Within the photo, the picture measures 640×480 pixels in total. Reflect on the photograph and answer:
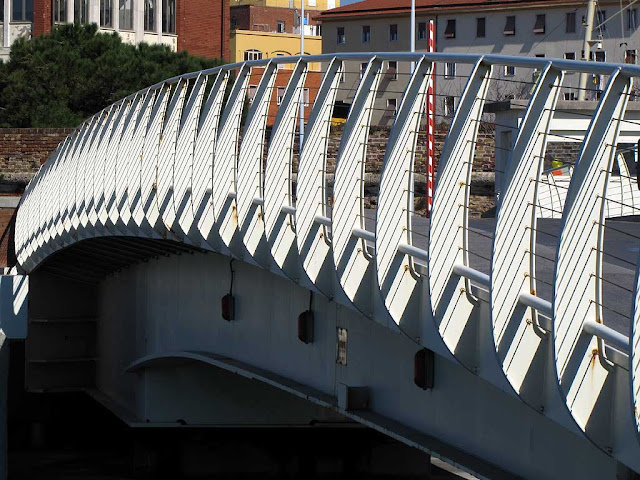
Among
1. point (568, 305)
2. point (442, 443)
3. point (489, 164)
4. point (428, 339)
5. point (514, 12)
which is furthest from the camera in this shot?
point (514, 12)

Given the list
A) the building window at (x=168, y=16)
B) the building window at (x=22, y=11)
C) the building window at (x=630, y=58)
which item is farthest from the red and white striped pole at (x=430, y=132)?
the building window at (x=168, y=16)

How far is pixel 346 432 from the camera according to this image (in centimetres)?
2195

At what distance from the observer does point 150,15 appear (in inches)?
2542

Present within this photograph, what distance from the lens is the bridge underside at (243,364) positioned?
9.03 m

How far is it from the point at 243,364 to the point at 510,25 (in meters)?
62.8

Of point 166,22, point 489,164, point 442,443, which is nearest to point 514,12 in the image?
point 166,22

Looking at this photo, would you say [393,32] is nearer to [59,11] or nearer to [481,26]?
[481,26]

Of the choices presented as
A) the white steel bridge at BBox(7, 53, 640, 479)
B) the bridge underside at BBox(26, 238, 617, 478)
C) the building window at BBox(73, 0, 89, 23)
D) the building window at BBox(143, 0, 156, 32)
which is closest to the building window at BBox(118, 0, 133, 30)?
the building window at BBox(143, 0, 156, 32)

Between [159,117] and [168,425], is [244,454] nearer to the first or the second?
[168,425]

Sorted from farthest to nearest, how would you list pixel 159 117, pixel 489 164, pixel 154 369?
pixel 489 164 < pixel 154 369 < pixel 159 117

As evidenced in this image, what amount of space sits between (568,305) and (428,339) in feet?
7.75

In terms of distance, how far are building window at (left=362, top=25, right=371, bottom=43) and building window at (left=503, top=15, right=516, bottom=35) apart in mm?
11482

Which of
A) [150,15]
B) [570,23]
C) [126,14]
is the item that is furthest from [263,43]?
[126,14]

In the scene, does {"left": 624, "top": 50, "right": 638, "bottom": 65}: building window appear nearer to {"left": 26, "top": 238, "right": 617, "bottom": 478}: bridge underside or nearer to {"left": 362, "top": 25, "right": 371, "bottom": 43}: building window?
{"left": 26, "top": 238, "right": 617, "bottom": 478}: bridge underside
